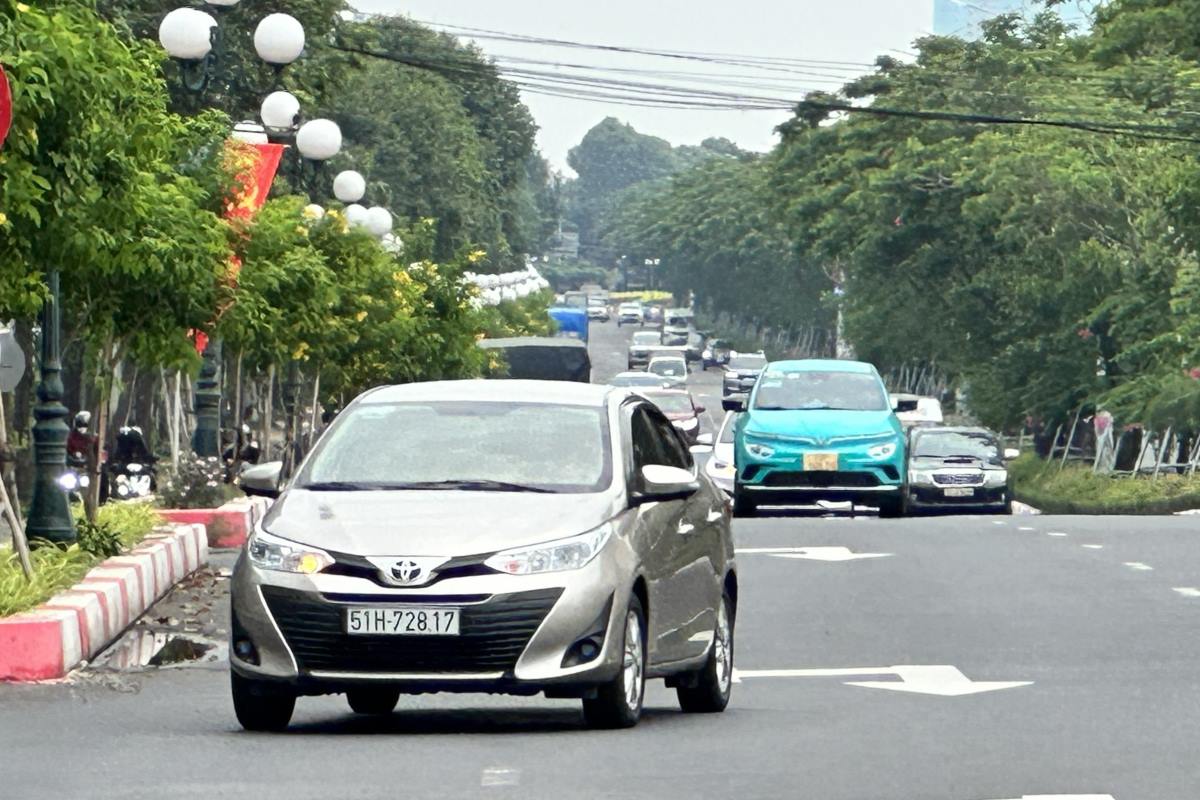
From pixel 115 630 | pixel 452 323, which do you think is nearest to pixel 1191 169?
pixel 452 323

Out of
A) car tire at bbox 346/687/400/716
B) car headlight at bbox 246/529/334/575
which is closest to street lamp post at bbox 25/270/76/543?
car tire at bbox 346/687/400/716

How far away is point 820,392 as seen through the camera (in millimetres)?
29500

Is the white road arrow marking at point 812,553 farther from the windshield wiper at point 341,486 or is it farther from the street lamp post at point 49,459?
the windshield wiper at point 341,486

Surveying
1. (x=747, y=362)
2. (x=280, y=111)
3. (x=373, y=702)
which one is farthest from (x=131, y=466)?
(x=747, y=362)

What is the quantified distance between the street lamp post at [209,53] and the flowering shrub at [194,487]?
1069 mm

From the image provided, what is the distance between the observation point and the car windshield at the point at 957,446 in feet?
130

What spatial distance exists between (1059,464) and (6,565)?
48625 millimetres

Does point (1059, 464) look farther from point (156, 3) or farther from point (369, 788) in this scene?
point (369, 788)

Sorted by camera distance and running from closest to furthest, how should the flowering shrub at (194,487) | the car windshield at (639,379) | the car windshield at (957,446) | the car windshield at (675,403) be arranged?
the flowering shrub at (194,487)
the car windshield at (957,446)
the car windshield at (675,403)
the car windshield at (639,379)

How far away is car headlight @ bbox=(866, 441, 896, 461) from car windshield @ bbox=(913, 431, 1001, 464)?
10.7 m

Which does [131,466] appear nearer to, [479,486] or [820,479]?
[820,479]

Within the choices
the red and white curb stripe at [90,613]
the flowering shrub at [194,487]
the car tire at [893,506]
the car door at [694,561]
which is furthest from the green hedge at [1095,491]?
the car door at [694,561]

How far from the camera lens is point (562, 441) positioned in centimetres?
1112

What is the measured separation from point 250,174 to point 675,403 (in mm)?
32160
